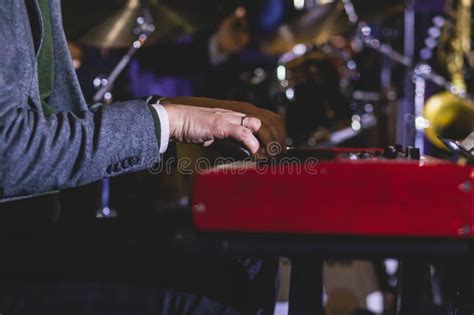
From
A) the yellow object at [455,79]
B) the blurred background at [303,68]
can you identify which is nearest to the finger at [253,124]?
the blurred background at [303,68]

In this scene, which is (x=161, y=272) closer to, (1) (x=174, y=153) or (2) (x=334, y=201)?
A: (1) (x=174, y=153)

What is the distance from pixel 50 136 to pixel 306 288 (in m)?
0.37

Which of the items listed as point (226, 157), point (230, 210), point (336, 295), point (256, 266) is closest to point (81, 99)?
point (226, 157)

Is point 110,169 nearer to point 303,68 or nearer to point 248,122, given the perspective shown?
point 248,122

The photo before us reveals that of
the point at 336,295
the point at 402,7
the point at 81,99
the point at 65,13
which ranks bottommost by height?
the point at 336,295

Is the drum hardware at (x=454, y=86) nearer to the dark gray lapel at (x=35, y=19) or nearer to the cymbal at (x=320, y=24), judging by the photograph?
the cymbal at (x=320, y=24)

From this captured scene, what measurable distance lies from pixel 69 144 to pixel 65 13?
2.27 metres

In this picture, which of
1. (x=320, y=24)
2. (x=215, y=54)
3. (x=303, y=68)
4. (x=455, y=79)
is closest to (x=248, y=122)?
(x=303, y=68)

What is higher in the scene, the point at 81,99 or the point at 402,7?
the point at 402,7

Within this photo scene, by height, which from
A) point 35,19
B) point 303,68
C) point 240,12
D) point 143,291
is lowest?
point 143,291

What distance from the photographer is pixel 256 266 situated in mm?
1024

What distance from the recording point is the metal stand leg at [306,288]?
30.6 inches

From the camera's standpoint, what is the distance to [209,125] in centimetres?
82

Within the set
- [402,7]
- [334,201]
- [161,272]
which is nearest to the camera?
Result: [334,201]
